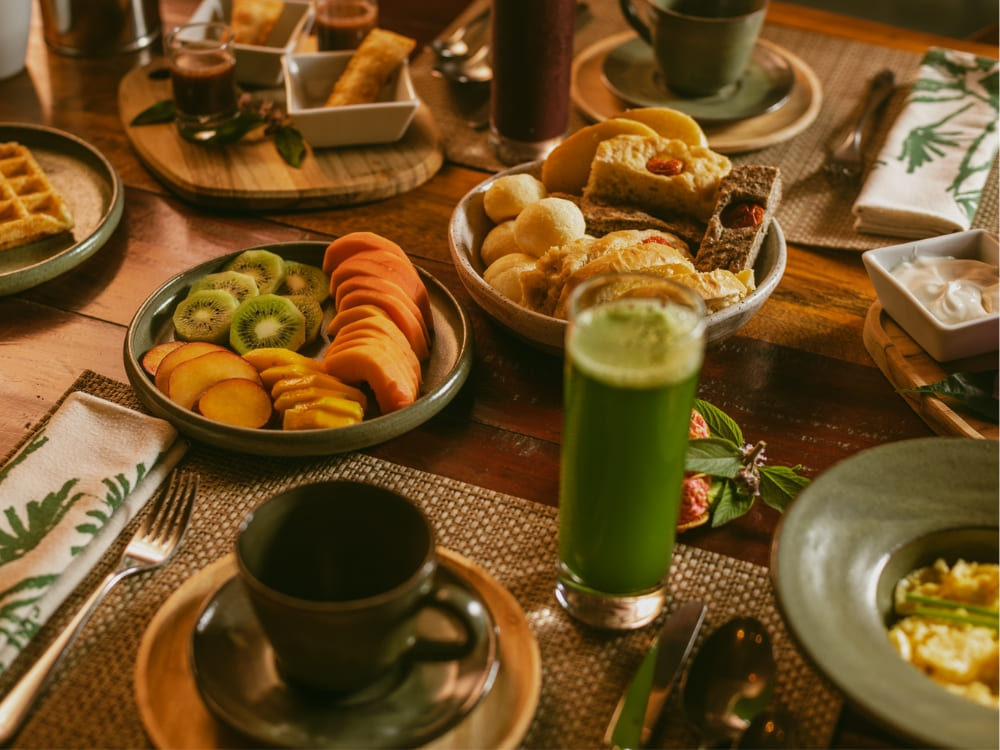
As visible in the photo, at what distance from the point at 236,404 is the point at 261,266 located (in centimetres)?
34

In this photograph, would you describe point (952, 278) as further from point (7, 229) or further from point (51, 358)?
point (7, 229)

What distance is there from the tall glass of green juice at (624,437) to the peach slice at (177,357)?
1.84 feet

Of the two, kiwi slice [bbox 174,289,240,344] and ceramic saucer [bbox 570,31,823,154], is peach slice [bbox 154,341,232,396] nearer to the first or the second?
kiwi slice [bbox 174,289,240,344]

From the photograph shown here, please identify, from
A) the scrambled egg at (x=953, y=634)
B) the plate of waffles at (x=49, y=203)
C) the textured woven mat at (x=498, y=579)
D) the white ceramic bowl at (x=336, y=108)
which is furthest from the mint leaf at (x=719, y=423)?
the plate of waffles at (x=49, y=203)

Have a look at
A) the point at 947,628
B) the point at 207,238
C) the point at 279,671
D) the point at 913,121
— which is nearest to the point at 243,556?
the point at 279,671

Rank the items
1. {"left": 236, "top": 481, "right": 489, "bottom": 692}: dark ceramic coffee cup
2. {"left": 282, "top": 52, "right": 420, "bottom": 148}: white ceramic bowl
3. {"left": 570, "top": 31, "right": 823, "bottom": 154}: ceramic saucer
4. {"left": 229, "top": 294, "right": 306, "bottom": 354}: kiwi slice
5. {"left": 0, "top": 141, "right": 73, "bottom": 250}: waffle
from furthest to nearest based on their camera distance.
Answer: {"left": 570, "top": 31, "right": 823, "bottom": 154}: ceramic saucer, {"left": 282, "top": 52, "right": 420, "bottom": 148}: white ceramic bowl, {"left": 0, "top": 141, "right": 73, "bottom": 250}: waffle, {"left": 229, "top": 294, "right": 306, "bottom": 354}: kiwi slice, {"left": 236, "top": 481, "right": 489, "bottom": 692}: dark ceramic coffee cup

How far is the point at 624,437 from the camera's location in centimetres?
89

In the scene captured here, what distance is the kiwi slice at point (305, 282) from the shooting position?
4.81 ft

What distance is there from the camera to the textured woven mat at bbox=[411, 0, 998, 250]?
1.75 metres

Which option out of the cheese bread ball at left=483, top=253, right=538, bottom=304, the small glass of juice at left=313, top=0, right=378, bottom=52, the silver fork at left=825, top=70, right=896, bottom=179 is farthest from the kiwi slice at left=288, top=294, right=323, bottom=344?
the silver fork at left=825, top=70, right=896, bottom=179

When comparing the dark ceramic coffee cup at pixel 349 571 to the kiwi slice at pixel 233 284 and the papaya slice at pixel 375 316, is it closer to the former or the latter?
the papaya slice at pixel 375 316

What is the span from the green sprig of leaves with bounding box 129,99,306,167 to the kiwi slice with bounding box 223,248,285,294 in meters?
0.39

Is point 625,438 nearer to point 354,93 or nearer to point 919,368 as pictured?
point 919,368

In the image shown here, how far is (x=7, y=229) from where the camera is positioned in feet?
5.08
